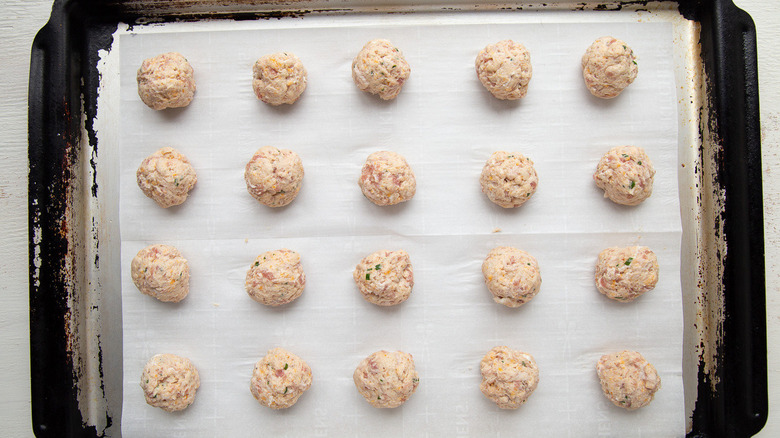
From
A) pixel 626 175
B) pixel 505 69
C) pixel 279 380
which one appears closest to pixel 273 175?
pixel 279 380

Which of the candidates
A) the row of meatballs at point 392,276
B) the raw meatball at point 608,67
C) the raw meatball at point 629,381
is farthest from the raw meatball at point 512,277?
the raw meatball at point 608,67

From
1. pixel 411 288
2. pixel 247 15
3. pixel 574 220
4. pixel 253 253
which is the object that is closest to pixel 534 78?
pixel 574 220

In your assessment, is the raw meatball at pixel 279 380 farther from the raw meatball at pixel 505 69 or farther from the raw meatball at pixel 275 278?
the raw meatball at pixel 505 69

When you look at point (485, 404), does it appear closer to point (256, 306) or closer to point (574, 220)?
point (574, 220)

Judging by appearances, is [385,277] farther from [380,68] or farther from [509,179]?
[380,68]

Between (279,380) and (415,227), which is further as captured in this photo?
(415,227)

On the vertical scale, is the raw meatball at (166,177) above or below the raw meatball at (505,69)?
below

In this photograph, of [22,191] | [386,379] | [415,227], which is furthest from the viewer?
[22,191]
